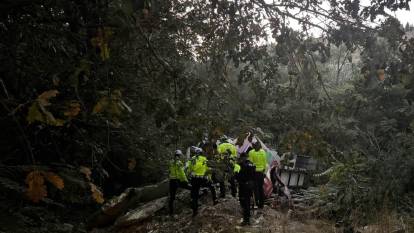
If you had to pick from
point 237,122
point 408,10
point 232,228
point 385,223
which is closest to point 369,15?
point 408,10

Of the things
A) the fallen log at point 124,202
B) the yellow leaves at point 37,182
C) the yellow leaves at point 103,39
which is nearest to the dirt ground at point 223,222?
the fallen log at point 124,202

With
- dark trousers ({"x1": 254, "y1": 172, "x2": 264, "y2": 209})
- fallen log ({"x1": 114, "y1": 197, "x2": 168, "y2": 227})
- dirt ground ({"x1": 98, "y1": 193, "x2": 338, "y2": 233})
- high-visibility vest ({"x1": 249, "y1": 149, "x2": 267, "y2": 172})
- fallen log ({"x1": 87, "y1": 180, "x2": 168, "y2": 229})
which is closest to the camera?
dirt ground ({"x1": 98, "y1": 193, "x2": 338, "y2": 233})

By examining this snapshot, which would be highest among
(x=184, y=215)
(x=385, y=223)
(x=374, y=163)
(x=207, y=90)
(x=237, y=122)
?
(x=207, y=90)

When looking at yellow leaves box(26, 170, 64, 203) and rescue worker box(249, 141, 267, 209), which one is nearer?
yellow leaves box(26, 170, 64, 203)

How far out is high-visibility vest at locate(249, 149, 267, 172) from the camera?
1078 cm

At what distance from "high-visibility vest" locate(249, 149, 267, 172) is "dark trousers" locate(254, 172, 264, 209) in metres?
0.18

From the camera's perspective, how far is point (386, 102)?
18906mm

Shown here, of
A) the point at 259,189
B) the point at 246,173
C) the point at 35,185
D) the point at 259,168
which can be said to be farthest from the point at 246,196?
the point at 35,185

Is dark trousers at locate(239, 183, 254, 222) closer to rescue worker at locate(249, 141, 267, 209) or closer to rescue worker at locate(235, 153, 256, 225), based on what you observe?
rescue worker at locate(235, 153, 256, 225)

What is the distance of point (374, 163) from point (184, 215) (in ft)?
17.4

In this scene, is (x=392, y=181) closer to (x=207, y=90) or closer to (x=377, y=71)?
(x=377, y=71)

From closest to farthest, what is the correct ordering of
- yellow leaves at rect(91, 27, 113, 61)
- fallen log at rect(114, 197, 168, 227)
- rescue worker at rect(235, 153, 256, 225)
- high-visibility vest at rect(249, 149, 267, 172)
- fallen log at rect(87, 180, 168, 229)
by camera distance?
yellow leaves at rect(91, 27, 113, 61) → rescue worker at rect(235, 153, 256, 225) → high-visibility vest at rect(249, 149, 267, 172) → fallen log at rect(114, 197, 168, 227) → fallen log at rect(87, 180, 168, 229)

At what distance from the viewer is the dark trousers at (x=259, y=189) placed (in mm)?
11320

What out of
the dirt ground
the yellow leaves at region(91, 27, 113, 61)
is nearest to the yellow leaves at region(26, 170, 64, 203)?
the yellow leaves at region(91, 27, 113, 61)
